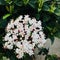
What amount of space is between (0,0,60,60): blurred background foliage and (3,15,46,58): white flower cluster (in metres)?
0.25

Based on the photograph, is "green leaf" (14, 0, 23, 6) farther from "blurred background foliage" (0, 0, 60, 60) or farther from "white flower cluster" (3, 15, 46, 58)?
"white flower cluster" (3, 15, 46, 58)

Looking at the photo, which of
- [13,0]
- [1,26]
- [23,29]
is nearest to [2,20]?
[1,26]

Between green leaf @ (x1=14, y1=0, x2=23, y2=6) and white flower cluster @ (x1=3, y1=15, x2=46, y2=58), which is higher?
green leaf @ (x1=14, y1=0, x2=23, y2=6)

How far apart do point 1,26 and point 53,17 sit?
0.53m

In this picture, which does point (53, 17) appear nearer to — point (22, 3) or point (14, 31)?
point (22, 3)

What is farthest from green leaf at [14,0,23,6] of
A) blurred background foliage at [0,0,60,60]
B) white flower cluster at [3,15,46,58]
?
white flower cluster at [3,15,46,58]

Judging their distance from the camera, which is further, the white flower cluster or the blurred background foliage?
the blurred background foliage

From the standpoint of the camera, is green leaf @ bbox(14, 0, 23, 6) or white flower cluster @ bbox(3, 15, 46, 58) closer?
white flower cluster @ bbox(3, 15, 46, 58)

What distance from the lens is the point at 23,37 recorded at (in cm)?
224

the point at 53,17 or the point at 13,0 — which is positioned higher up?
the point at 13,0

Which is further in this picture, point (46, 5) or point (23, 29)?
point (46, 5)

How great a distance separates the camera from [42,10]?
8.31ft

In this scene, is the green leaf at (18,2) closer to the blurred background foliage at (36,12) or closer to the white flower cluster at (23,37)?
the blurred background foliage at (36,12)

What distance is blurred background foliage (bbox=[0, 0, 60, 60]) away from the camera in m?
2.49
